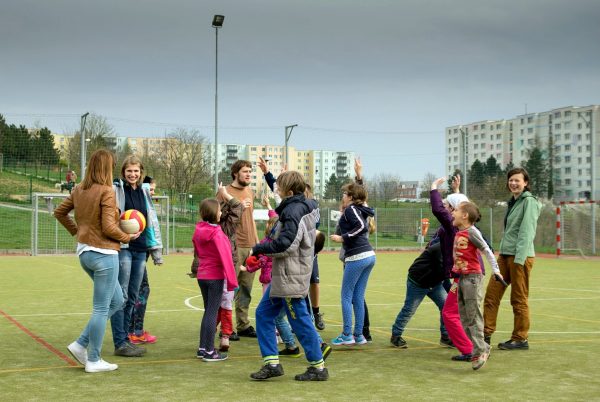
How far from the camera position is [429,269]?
8859mm

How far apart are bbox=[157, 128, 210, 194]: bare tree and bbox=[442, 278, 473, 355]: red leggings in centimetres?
3732

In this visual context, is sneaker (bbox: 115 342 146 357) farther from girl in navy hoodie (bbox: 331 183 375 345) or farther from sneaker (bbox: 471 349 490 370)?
sneaker (bbox: 471 349 490 370)

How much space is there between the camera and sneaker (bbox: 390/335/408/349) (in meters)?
8.89

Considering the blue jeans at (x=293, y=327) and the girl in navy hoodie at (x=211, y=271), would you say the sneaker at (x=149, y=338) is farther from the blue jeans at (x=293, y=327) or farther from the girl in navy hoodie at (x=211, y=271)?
the blue jeans at (x=293, y=327)

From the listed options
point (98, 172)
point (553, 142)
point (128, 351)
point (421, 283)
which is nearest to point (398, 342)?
point (421, 283)

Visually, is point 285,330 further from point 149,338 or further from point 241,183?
→ point 241,183

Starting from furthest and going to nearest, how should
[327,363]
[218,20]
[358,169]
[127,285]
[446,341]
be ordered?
[218,20] < [358,169] < [446,341] < [127,285] < [327,363]

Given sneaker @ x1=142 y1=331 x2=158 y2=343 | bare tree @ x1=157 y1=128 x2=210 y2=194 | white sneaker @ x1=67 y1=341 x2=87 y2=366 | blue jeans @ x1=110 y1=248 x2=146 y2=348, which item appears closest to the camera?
white sneaker @ x1=67 y1=341 x2=87 y2=366

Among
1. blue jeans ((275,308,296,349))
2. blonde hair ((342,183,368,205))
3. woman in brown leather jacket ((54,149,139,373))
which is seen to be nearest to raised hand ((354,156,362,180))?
blonde hair ((342,183,368,205))

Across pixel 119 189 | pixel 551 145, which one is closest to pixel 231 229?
pixel 119 189

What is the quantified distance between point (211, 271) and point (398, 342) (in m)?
2.37

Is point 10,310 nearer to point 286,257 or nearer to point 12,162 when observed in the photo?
point 286,257

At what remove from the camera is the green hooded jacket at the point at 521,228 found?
892 centimetres

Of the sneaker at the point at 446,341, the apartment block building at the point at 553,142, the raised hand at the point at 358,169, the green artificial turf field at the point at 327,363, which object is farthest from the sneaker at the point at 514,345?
the apartment block building at the point at 553,142
